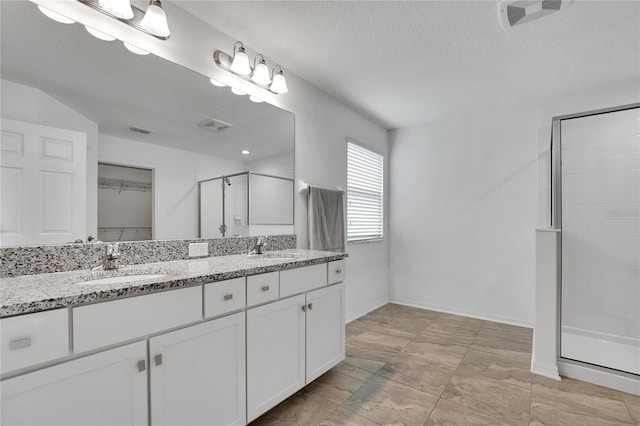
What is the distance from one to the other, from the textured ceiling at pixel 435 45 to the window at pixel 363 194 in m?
0.78

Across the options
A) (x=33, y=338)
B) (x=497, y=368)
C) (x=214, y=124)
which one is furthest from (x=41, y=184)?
(x=497, y=368)

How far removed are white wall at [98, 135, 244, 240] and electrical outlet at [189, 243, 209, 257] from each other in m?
0.07

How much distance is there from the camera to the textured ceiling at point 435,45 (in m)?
1.85

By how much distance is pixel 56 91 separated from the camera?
143 centimetres

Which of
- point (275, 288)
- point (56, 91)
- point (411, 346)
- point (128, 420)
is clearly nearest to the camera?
point (128, 420)

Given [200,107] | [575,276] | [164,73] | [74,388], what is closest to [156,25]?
[164,73]

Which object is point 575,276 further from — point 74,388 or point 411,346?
point 74,388

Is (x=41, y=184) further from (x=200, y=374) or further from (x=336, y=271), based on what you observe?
(x=336, y=271)

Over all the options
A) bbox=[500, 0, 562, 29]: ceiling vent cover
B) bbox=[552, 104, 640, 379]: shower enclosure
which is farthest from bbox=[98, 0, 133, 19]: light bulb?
bbox=[552, 104, 640, 379]: shower enclosure

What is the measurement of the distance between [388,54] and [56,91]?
82.5 inches

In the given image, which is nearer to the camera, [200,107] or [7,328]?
[7,328]

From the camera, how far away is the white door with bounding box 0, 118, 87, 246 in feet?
4.17

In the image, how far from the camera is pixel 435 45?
2.20 meters

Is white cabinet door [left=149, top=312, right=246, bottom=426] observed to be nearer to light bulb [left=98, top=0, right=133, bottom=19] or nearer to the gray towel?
the gray towel
